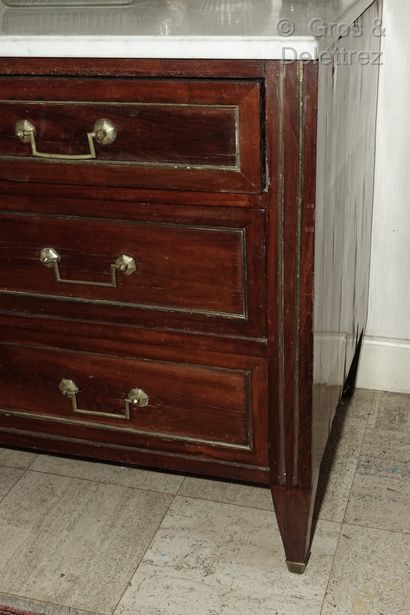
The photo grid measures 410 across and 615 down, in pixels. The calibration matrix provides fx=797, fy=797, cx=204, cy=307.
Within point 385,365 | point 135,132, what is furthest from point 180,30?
point 385,365

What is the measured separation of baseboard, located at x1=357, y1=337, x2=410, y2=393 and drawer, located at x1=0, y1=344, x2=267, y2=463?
2.00ft

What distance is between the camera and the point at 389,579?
125cm

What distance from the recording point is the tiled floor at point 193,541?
1.23 metres

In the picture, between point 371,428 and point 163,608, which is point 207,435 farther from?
point 371,428

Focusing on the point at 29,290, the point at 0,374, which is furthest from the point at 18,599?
the point at 29,290

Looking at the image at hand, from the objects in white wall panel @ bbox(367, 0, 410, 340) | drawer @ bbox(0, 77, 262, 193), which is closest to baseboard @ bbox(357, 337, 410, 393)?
white wall panel @ bbox(367, 0, 410, 340)

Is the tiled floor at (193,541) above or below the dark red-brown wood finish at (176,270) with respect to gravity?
below

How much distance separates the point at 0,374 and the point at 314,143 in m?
0.66

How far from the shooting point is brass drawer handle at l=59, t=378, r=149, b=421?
4.06 feet

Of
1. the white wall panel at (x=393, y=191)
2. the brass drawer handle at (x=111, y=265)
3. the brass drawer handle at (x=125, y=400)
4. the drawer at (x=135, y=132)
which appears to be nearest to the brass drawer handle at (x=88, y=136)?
the drawer at (x=135, y=132)

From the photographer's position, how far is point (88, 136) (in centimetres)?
107

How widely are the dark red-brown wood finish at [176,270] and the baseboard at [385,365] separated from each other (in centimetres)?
42

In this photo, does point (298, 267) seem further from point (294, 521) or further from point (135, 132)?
point (294, 521)

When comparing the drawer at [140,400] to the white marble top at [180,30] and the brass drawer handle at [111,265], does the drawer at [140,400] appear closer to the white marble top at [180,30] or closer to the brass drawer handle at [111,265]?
the brass drawer handle at [111,265]
